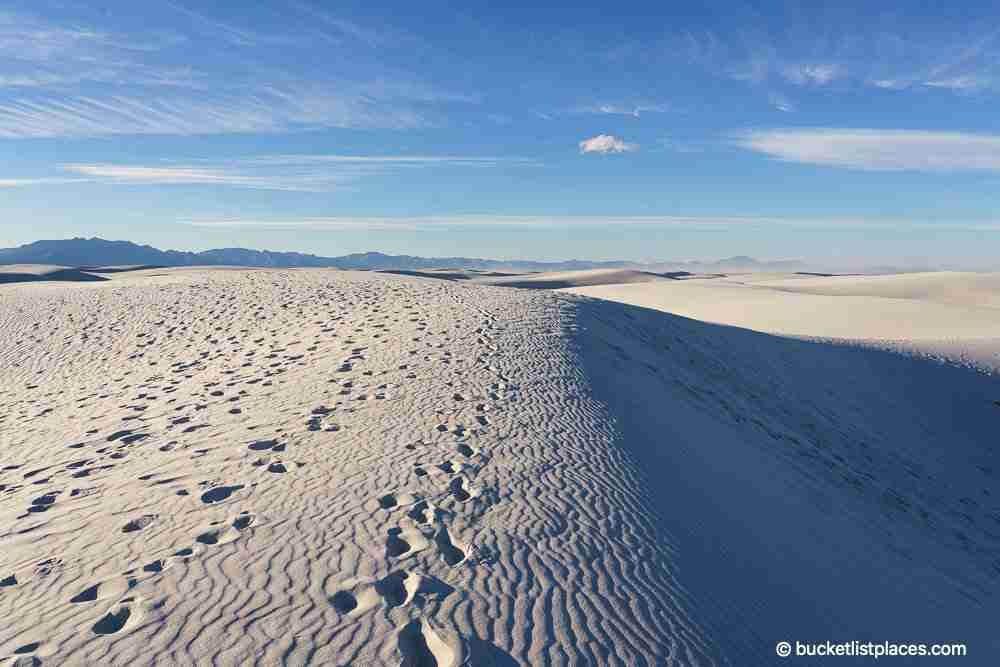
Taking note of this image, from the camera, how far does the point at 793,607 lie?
5.48 meters

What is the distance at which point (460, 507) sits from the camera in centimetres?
607

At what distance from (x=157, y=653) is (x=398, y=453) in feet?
12.0

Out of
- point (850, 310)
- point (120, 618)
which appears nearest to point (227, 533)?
point (120, 618)

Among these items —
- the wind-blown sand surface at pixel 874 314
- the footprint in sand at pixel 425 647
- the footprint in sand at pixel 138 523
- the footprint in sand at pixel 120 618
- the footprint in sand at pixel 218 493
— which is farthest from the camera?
the wind-blown sand surface at pixel 874 314

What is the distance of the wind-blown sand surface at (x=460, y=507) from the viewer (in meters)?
4.42

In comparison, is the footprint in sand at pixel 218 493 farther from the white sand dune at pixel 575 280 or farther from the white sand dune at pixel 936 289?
the white sand dune at pixel 575 280

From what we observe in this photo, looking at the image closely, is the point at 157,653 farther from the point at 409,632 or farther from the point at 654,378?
the point at 654,378

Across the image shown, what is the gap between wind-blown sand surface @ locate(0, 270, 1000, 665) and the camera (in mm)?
4418

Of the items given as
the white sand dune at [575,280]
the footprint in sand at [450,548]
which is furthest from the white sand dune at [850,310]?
the white sand dune at [575,280]

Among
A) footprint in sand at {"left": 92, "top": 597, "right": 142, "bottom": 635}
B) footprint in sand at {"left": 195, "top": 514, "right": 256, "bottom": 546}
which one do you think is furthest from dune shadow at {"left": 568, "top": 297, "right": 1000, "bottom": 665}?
footprint in sand at {"left": 92, "top": 597, "right": 142, "bottom": 635}

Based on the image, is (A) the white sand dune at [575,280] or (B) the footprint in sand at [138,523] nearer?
(B) the footprint in sand at [138,523]

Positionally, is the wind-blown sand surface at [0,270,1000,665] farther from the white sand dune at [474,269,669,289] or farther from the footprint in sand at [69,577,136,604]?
the white sand dune at [474,269,669,289]

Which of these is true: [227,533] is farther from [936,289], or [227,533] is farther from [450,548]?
[936,289]

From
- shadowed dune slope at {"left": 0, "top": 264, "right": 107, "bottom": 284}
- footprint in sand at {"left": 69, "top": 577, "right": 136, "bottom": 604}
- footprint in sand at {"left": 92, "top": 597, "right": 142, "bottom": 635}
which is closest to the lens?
footprint in sand at {"left": 92, "top": 597, "right": 142, "bottom": 635}
